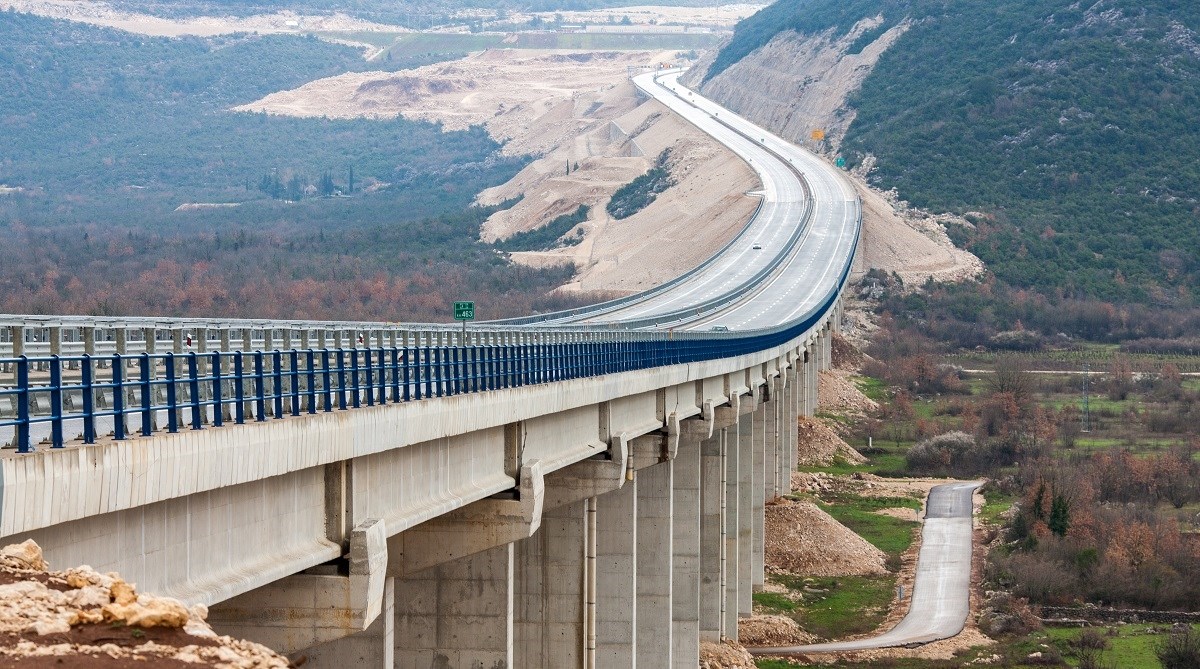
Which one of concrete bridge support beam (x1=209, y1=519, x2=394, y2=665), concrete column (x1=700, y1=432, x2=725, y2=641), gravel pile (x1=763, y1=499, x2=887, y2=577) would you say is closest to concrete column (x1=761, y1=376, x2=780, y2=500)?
gravel pile (x1=763, y1=499, x2=887, y2=577)

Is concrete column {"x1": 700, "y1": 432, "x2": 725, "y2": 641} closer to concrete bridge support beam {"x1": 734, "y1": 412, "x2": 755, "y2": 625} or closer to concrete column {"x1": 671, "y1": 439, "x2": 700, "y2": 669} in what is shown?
concrete column {"x1": 671, "y1": 439, "x2": 700, "y2": 669}

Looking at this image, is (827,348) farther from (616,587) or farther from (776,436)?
(616,587)

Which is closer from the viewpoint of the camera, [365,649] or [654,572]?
[365,649]

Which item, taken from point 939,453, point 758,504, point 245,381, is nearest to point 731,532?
point 758,504

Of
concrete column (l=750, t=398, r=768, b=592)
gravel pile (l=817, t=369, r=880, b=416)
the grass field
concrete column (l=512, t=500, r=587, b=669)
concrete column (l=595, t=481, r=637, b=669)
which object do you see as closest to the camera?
concrete column (l=512, t=500, r=587, b=669)

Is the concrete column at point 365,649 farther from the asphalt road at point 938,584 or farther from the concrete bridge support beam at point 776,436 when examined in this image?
the concrete bridge support beam at point 776,436

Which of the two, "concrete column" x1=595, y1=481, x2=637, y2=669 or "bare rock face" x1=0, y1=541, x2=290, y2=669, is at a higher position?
"bare rock face" x1=0, y1=541, x2=290, y2=669
